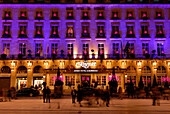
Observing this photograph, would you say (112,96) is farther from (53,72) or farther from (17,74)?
(17,74)

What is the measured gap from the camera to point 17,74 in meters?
44.7

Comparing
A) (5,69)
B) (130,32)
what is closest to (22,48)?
(5,69)

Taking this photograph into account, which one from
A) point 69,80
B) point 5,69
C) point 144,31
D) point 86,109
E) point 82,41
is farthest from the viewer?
point 144,31

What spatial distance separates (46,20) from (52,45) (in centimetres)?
435

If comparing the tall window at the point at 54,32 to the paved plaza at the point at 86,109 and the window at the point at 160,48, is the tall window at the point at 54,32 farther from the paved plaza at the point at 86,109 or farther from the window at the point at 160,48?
the paved plaza at the point at 86,109

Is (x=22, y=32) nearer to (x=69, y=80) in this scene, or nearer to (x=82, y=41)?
(x=82, y=41)

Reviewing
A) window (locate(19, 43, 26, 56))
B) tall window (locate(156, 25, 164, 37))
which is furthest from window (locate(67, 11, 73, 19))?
tall window (locate(156, 25, 164, 37))

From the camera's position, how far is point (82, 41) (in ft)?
149

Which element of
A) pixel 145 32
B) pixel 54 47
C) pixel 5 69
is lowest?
pixel 5 69

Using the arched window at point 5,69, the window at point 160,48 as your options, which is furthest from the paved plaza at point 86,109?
the window at point 160,48

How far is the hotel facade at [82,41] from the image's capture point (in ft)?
145

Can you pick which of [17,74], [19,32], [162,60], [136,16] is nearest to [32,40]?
[19,32]

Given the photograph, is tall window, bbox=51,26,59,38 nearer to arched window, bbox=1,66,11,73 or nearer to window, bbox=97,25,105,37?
window, bbox=97,25,105,37

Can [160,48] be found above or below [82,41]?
below
